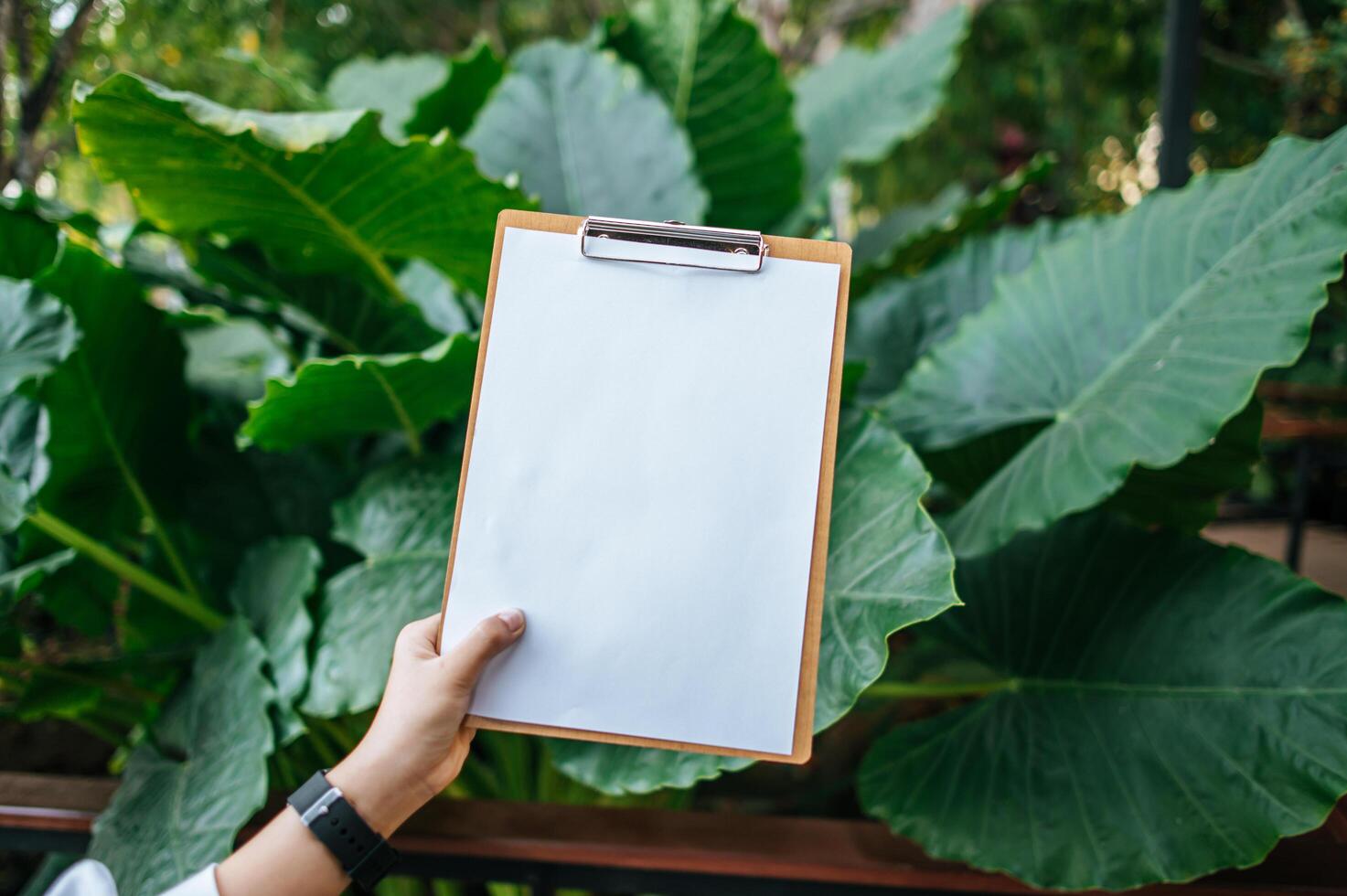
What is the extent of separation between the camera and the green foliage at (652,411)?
0.69 metres

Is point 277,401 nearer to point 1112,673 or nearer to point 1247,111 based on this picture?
point 1112,673

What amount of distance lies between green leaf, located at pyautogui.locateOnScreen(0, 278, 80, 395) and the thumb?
565 millimetres

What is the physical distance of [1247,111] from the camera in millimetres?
1589

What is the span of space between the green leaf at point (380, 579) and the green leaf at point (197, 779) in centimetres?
6

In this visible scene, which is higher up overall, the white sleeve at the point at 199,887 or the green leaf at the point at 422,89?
the green leaf at the point at 422,89

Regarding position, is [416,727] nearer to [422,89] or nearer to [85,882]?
[85,882]

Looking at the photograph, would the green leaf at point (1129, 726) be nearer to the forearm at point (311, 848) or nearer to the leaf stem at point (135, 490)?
the forearm at point (311, 848)

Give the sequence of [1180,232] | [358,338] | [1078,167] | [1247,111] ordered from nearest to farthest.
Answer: [1180,232]
[358,338]
[1247,111]
[1078,167]

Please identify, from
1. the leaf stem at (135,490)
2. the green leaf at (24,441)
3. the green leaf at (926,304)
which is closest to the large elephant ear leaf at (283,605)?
the leaf stem at (135,490)

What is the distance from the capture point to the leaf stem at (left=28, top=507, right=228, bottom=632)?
2.76 ft

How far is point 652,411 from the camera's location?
0.52 metres

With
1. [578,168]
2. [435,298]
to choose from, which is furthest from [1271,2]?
[435,298]

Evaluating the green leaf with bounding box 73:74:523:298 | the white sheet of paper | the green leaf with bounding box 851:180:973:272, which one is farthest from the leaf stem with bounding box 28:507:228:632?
the green leaf with bounding box 851:180:973:272

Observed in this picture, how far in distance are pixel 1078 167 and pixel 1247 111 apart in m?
3.23
